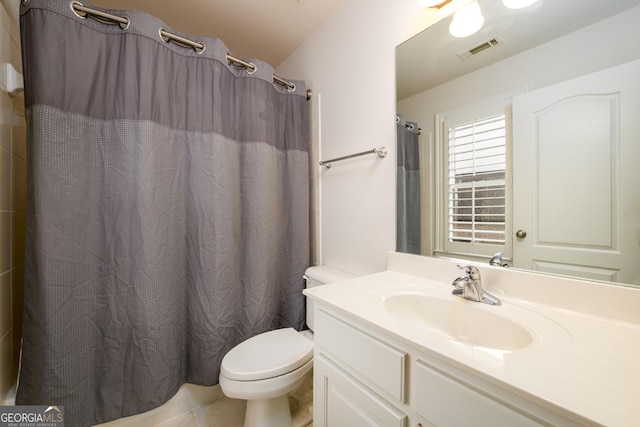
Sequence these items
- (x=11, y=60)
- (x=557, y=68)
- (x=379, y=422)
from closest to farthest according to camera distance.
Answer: (x=379, y=422) → (x=557, y=68) → (x=11, y=60)

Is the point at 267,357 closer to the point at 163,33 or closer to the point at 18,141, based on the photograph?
the point at 18,141

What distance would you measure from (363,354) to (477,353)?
0.29 meters

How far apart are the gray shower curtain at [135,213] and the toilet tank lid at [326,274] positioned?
257 mm

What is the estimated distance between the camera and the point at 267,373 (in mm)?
1051

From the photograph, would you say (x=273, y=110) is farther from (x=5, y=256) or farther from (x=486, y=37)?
(x=5, y=256)

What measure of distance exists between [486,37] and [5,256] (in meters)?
2.02

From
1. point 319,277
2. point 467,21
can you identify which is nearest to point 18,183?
point 319,277

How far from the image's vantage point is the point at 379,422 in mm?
660

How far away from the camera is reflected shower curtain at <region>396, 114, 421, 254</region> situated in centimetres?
115

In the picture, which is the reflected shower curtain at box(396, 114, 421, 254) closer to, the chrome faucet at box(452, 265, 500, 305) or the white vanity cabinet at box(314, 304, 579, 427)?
the chrome faucet at box(452, 265, 500, 305)

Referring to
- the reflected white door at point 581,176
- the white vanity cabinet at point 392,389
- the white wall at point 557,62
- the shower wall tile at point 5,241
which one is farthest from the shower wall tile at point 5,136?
the reflected white door at point 581,176

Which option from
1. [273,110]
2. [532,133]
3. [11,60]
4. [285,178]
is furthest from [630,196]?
[11,60]

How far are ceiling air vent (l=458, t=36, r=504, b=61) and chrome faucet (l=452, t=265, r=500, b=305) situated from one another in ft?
2.68

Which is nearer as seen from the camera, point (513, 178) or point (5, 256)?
point (513, 178)
